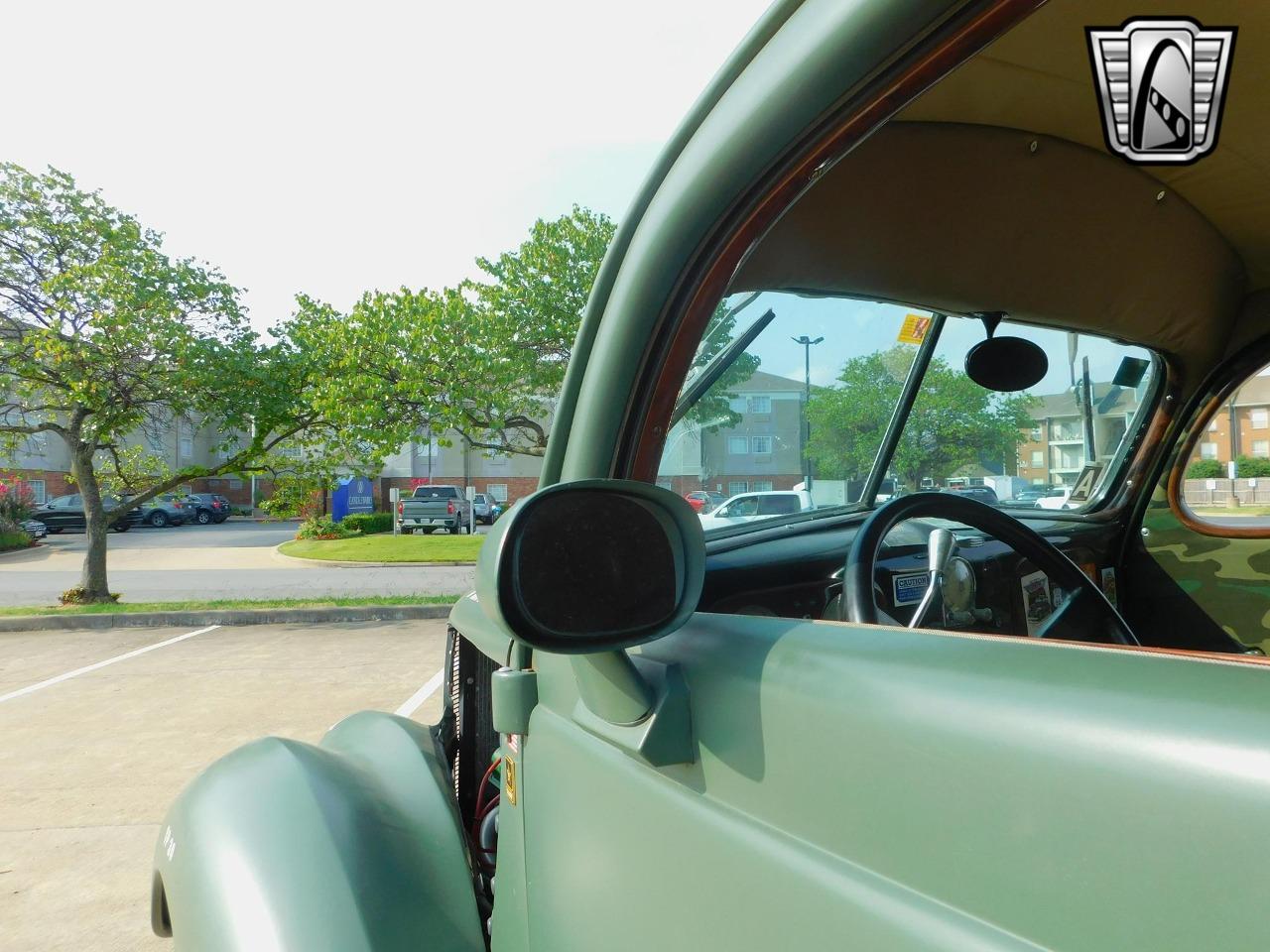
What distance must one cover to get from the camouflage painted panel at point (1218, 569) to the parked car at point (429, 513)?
30.5 metres

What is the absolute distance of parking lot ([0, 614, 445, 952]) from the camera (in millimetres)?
3744

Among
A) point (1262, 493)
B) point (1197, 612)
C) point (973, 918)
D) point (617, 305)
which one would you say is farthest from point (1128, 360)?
point (973, 918)

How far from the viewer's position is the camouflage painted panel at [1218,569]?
2.32 metres

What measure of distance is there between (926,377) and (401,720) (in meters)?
1.39

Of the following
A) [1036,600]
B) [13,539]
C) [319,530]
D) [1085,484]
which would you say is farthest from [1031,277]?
[13,539]

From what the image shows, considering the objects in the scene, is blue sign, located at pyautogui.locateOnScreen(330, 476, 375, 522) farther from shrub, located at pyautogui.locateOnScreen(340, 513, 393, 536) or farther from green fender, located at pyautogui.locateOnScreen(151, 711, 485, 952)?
green fender, located at pyautogui.locateOnScreen(151, 711, 485, 952)

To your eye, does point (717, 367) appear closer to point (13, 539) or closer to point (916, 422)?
point (916, 422)

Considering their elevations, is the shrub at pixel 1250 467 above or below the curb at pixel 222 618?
above

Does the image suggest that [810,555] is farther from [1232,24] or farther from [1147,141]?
[1232,24]

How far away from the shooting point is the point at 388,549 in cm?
2425

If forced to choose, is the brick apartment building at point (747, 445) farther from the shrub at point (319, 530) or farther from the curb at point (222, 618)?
the shrub at point (319, 530)

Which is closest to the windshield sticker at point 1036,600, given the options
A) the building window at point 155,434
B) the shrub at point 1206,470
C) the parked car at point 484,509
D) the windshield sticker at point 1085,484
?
the windshield sticker at point 1085,484

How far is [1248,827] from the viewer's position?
0.54 metres

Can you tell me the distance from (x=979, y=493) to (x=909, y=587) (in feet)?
1.02
